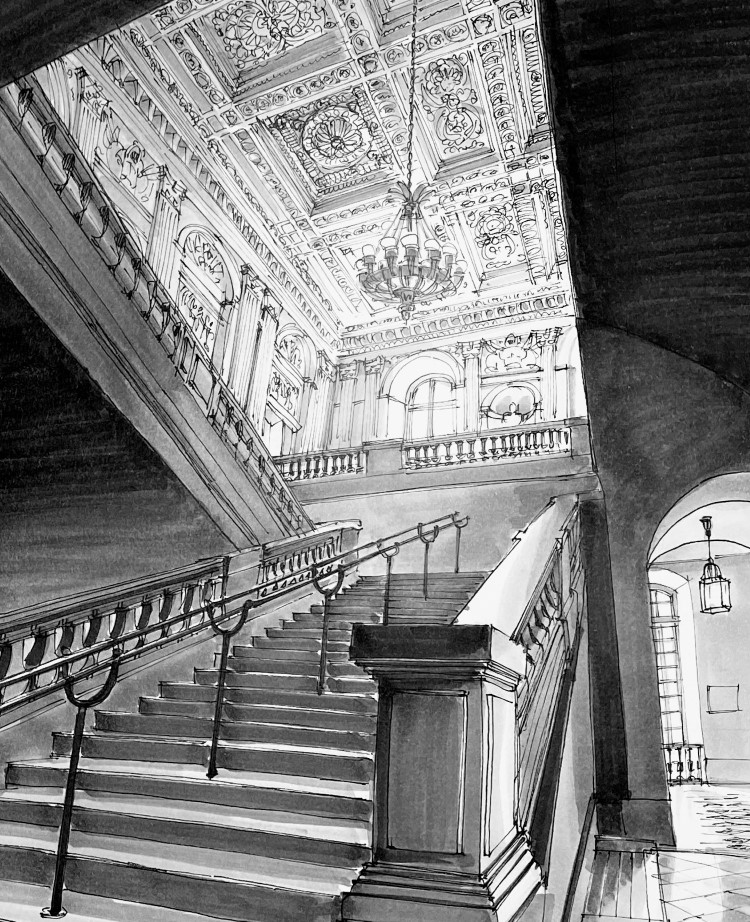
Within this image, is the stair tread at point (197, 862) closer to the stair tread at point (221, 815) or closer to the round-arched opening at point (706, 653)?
the stair tread at point (221, 815)

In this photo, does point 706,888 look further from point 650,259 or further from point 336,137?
point 336,137

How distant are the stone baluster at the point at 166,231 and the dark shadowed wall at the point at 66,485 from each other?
9.92 feet

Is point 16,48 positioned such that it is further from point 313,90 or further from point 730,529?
point 313,90


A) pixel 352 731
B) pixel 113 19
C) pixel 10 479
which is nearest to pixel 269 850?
pixel 352 731

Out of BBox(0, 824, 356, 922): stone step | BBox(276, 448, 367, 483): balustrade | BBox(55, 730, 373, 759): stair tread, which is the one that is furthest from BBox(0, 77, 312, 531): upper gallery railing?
BBox(0, 824, 356, 922): stone step

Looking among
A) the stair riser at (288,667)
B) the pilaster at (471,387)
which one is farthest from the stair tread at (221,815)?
the pilaster at (471,387)

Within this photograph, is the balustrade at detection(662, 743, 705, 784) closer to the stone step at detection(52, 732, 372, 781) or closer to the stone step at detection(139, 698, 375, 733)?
the stone step at detection(139, 698, 375, 733)

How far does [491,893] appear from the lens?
1.89m

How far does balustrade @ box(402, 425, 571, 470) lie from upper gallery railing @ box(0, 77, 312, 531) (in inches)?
46.9

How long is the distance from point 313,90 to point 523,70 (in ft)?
7.41

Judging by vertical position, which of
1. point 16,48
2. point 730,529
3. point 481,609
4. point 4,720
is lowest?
point 4,720

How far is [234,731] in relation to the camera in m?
3.46

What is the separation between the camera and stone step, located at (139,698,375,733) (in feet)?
11.2

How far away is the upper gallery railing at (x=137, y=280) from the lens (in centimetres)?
464
